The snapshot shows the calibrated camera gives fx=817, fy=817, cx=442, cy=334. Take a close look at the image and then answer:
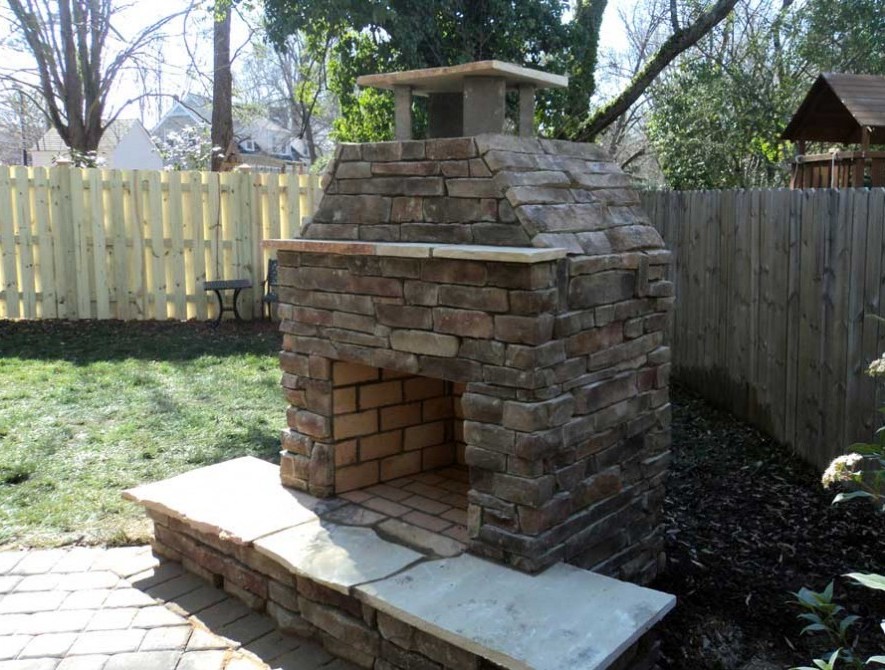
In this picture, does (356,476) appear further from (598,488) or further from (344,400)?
(598,488)

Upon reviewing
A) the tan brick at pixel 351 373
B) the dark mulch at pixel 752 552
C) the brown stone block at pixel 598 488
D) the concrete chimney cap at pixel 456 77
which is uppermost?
the concrete chimney cap at pixel 456 77

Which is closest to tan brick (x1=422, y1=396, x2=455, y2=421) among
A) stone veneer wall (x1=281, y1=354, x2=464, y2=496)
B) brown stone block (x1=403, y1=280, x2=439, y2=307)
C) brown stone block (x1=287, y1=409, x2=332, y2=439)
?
stone veneer wall (x1=281, y1=354, x2=464, y2=496)

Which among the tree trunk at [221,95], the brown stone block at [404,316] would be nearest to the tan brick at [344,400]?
the brown stone block at [404,316]

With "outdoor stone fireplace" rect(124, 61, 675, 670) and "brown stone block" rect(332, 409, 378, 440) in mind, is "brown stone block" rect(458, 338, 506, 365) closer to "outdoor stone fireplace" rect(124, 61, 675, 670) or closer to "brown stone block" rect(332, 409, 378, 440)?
"outdoor stone fireplace" rect(124, 61, 675, 670)

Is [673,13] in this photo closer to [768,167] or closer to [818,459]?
[768,167]

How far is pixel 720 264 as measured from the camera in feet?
20.5

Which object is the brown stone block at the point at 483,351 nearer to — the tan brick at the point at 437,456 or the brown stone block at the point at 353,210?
the brown stone block at the point at 353,210

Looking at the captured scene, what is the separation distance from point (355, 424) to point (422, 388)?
0.50 meters

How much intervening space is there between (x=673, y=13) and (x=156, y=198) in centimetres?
665

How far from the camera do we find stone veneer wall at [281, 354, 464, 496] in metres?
3.83

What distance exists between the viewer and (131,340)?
8617 mm

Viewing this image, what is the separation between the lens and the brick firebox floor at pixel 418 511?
3438 mm

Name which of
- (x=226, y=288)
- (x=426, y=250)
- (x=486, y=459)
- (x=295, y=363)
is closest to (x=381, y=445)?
(x=295, y=363)

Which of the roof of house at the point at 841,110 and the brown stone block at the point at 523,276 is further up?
the roof of house at the point at 841,110
